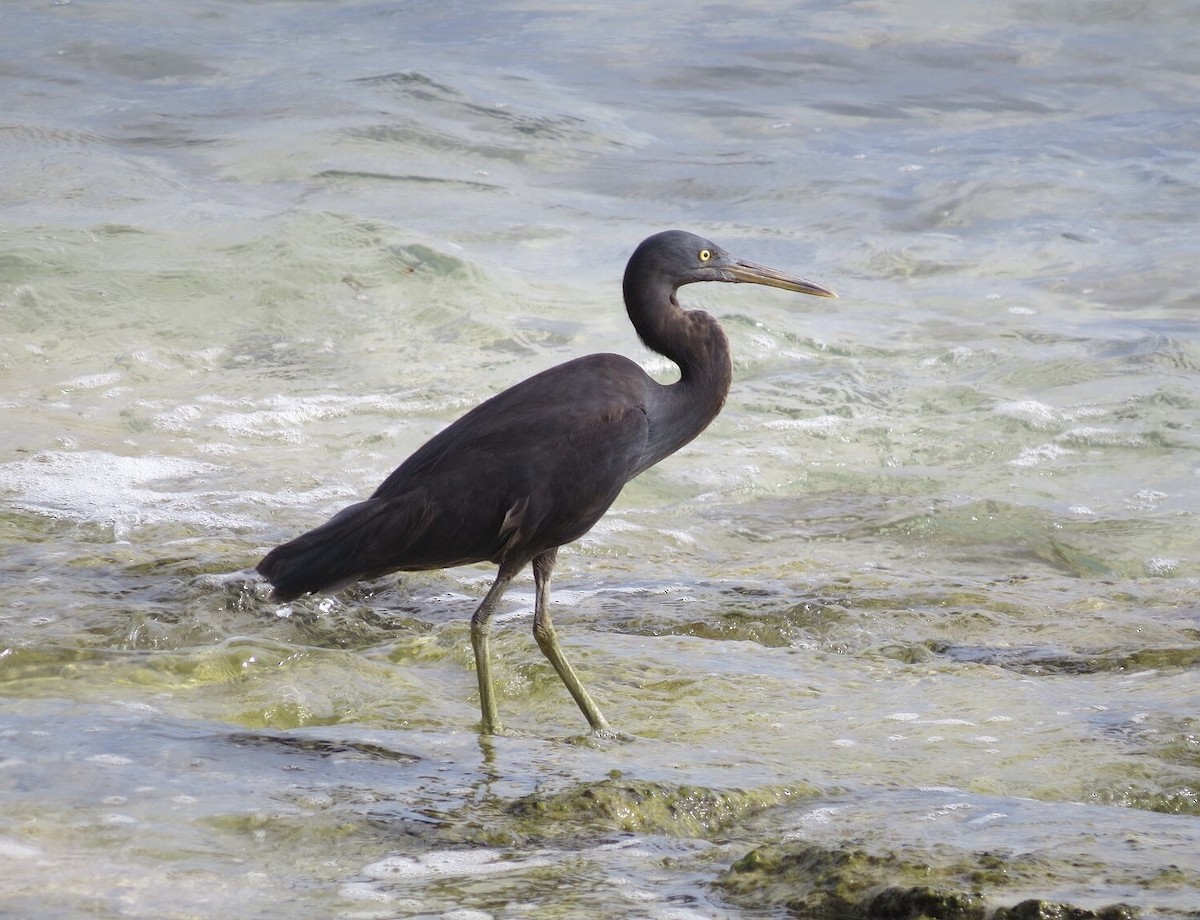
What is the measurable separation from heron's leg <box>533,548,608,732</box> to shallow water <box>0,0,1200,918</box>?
171 millimetres

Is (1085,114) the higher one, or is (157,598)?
(1085,114)

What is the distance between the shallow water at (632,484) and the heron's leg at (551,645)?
171 mm

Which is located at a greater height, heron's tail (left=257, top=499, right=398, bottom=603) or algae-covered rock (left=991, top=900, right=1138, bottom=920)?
algae-covered rock (left=991, top=900, right=1138, bottom=920)

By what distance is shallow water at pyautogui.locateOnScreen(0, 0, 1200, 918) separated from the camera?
3.44m

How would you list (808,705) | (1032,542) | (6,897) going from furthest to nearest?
1. (1032,542)
2. (808,705)
3. (6,897)

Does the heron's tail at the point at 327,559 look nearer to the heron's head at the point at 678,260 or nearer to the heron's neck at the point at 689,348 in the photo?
the heron's neck at the point at 689,348

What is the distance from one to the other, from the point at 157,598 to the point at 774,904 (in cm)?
380

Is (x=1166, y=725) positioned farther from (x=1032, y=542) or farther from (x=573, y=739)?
(x=1032, y=542)

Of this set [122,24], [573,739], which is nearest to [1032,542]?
[573,739]

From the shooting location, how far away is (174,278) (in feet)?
43.5

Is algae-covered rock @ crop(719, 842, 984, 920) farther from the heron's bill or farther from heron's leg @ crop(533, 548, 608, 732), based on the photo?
the heron's bill

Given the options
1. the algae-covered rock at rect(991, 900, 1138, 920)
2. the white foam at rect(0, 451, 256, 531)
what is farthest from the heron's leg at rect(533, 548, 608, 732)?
the white foam at rect(0, 451, 256, 531)

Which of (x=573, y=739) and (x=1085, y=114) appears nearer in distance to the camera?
(x=573, y=739)

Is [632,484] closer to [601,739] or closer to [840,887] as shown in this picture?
[601,739]
